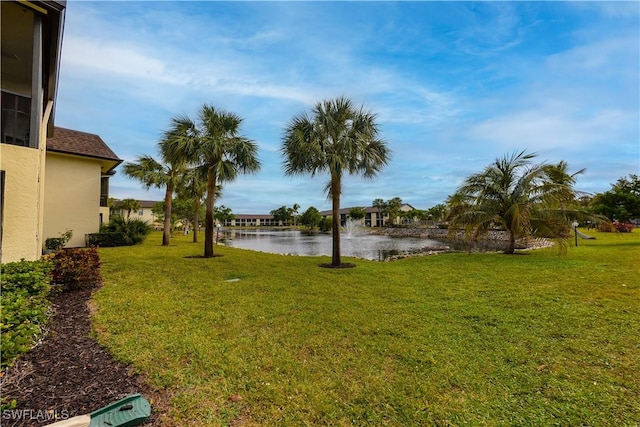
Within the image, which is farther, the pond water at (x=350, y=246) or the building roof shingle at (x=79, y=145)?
the pond water at (x=350, y=246)

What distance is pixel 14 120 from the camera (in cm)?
698

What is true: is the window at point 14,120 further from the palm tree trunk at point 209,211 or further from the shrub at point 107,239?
the shrub at point 107,239

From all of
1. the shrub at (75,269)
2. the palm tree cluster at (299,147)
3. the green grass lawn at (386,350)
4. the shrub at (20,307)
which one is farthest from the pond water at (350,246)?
the shrub at (20,307)

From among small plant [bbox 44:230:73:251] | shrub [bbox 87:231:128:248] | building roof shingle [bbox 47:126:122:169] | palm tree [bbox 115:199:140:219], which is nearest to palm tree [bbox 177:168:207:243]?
building roof shingle [bbox 47:126:122:169]

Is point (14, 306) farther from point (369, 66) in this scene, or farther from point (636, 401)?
point (369, 66)

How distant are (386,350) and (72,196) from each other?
1797 centimetres

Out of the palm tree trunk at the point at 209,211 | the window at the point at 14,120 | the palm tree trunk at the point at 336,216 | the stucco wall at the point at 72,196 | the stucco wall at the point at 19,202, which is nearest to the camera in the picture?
the stucco wall at the point at 19,202

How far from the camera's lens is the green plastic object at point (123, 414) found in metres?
2.09

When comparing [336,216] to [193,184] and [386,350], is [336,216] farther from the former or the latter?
[193,184]

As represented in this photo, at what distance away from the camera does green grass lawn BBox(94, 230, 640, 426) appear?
8.04 ft

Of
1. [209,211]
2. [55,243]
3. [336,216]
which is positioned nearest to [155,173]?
[55,243]

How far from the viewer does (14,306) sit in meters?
2.88

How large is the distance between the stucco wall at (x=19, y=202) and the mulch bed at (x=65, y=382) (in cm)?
260

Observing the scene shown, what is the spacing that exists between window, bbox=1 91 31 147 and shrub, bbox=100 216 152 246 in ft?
37.3
